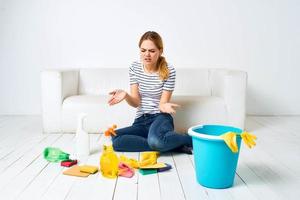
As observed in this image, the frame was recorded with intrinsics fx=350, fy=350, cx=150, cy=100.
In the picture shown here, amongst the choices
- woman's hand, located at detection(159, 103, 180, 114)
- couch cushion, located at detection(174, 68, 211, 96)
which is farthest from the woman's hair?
couch cushion, located at detection(174, 68, 211, 96)

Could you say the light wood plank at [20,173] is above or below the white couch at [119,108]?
below

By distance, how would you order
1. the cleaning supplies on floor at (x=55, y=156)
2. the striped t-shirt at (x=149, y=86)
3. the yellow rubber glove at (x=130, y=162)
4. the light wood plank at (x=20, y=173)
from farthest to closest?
the striped t-shirt at (x=149, y=86), the cleaning supplies on floor at (x=55, y=156), the yellow rubber glove at (x=130, y=162), the light wood plank at (x=20, y=173)

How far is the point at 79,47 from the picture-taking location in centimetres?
330

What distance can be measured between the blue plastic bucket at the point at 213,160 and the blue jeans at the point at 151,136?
1.41ft

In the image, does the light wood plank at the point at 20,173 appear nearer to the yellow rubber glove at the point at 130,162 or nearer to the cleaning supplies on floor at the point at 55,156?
the cleaning supplies on floor at the point at 55,156

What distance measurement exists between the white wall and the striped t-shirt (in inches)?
44.4

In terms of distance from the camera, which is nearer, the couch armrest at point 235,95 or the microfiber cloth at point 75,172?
the microfiber cloth at point 75,172

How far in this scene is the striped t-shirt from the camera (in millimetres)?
2152

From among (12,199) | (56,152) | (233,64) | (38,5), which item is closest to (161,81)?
(56,152)

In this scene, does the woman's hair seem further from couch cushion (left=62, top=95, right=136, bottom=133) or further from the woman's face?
couch cushion (left=62, top=95, right=136, bottom=133)

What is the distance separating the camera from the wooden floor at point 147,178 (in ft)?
4.80

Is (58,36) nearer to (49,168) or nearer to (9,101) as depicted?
(9,101)

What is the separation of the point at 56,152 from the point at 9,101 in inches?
66.5

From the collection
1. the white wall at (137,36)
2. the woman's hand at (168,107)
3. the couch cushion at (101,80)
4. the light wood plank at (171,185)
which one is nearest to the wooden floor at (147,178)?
the light wood plank at (171,185)
